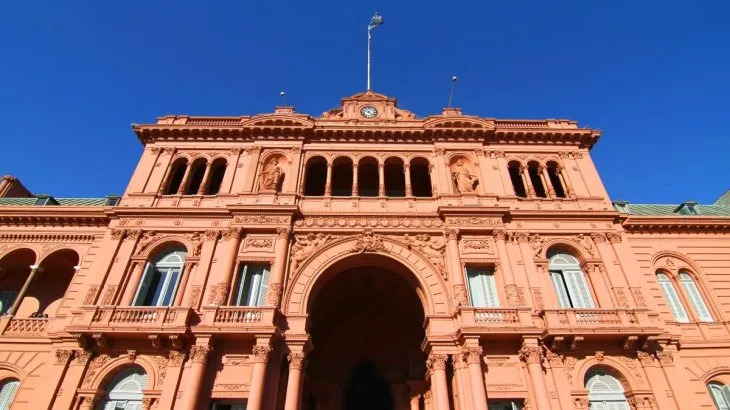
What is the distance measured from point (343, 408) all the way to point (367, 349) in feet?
12.2

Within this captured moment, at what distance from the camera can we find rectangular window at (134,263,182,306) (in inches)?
814

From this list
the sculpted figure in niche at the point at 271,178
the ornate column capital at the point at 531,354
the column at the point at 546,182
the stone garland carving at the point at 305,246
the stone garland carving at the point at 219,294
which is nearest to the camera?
the ornate column capital at the point at 531,354

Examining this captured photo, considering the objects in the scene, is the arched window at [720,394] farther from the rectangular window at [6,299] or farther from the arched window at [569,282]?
the rectangular window at [6,299]

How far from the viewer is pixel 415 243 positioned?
22.5 metres

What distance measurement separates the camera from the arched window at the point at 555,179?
26.4 meters

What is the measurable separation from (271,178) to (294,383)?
37.9ft

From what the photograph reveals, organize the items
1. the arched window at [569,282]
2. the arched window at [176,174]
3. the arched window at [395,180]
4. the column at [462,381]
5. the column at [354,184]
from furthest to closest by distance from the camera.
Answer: the arched window at [395,180], the arched window at [176,174], the column at [354,184], the arched window at [569,282], the column at [462,381]

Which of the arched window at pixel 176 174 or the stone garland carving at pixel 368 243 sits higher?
the arched window at pixel 176 174

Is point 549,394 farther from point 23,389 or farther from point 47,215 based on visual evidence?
point 47,215

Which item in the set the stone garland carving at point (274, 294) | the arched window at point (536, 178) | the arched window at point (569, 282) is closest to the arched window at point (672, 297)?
the arched window at point (569, 282)

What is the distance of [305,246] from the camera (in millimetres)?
22234

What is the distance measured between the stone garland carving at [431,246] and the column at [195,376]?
10960mm

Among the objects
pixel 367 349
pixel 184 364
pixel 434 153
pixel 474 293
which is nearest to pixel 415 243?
pixel 474 293

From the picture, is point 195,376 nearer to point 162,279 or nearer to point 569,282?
point 162,279
